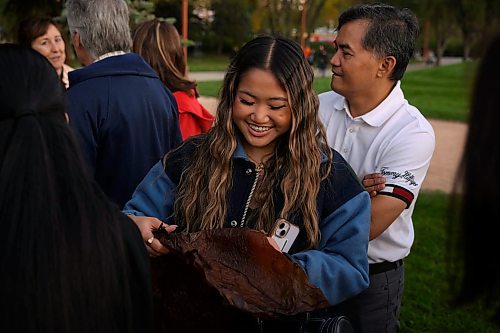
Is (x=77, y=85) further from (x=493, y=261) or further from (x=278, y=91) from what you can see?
(x=493, y=261)

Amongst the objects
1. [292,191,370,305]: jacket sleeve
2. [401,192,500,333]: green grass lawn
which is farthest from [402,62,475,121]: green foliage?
[292,191,370,305]: jacket sleeve

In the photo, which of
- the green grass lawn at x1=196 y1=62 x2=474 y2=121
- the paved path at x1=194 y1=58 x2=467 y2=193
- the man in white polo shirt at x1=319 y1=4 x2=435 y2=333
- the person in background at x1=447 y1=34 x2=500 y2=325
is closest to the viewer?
→ the person in background at x1=447 y1=34 x2=500 y2=325

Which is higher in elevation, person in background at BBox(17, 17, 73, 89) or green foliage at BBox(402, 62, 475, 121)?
person in background at BBox(17, 17, 73, 89)

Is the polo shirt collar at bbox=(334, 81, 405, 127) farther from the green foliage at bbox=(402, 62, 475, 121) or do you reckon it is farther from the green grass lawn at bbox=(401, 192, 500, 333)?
the green foliage at bbox=(402, 62, 475, 121)

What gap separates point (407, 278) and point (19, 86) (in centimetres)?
467

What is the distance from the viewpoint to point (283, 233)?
7.07 feet

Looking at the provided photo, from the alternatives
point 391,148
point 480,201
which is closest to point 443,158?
point 391,148

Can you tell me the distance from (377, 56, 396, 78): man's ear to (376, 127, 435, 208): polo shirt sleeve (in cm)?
29

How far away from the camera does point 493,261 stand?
139 cm

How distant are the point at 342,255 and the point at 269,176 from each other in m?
0.38

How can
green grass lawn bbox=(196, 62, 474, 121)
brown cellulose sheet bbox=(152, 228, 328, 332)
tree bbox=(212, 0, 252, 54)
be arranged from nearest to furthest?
brown cellulose sheet bbox=(152, 228, 328, 332) → green grass lawn bbox=(196, 62, 474, 121) → tree bbox=(212, 0, 252, 54)

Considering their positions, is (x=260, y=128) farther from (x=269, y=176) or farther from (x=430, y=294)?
(x=430, y=294)

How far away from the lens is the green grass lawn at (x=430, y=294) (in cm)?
462

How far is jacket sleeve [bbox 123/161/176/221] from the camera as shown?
227 centimetres
